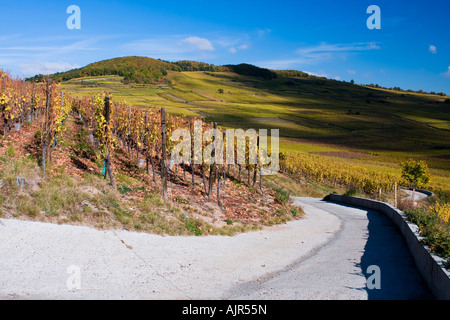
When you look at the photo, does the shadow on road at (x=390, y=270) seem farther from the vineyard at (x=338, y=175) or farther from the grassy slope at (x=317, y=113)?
the grassy slope at (x=317, y=113)

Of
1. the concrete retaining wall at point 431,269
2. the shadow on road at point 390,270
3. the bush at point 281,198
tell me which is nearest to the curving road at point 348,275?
the shadow on road at point 390,270

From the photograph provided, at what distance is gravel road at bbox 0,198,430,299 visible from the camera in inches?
309

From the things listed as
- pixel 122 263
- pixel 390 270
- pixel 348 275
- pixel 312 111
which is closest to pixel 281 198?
pixel 390 270

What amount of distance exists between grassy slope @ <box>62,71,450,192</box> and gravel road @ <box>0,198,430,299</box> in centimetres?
5321

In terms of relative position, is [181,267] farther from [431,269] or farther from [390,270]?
[431,269]

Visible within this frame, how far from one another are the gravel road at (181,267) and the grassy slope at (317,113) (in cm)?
5321

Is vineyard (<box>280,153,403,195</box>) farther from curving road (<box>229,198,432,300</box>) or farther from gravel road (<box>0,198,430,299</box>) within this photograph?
gravel road (<box>0,198,430,299</box>)

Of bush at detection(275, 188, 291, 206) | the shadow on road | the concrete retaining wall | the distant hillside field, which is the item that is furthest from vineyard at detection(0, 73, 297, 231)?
the distant hillside field

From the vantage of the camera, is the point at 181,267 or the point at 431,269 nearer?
the point at 431,269

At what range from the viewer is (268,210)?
20625 millimetres

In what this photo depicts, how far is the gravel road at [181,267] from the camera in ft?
25.7

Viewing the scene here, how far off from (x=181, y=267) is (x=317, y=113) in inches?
4863

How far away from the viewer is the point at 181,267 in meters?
9.89
